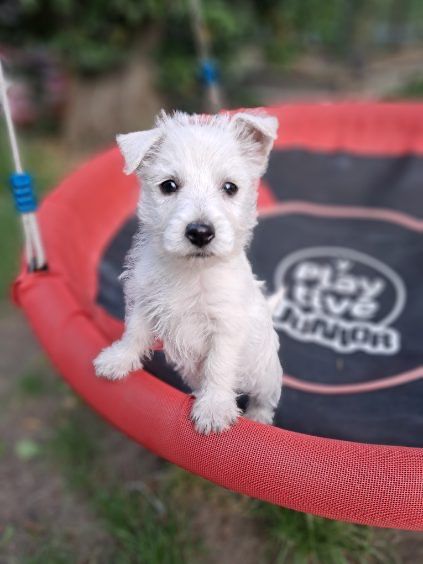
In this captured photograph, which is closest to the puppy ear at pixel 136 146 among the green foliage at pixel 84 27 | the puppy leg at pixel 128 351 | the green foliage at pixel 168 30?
the puppy leg at pixel 128 351

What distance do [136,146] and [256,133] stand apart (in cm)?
35

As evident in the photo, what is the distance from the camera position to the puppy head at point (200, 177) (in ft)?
4.51

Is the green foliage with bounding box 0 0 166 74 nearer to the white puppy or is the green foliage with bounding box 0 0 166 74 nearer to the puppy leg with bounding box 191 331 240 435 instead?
the white puppy

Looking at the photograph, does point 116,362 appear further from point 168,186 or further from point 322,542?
point 322,542

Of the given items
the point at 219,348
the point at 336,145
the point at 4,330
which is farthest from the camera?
the point at 336,145

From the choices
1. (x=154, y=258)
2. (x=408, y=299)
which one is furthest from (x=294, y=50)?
(x=154, y=258)

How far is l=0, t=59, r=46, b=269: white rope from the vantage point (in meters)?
1.87

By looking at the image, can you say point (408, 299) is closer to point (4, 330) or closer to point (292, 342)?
point (292, 342)

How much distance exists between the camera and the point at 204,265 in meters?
1.49

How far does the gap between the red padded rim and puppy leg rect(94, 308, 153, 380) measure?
4 centimetres

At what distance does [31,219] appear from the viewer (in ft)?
6.83

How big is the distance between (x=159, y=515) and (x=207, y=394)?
101 centimetres

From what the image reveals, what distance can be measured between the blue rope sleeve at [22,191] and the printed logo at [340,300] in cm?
120

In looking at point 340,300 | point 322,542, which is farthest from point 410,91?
point 322,542
